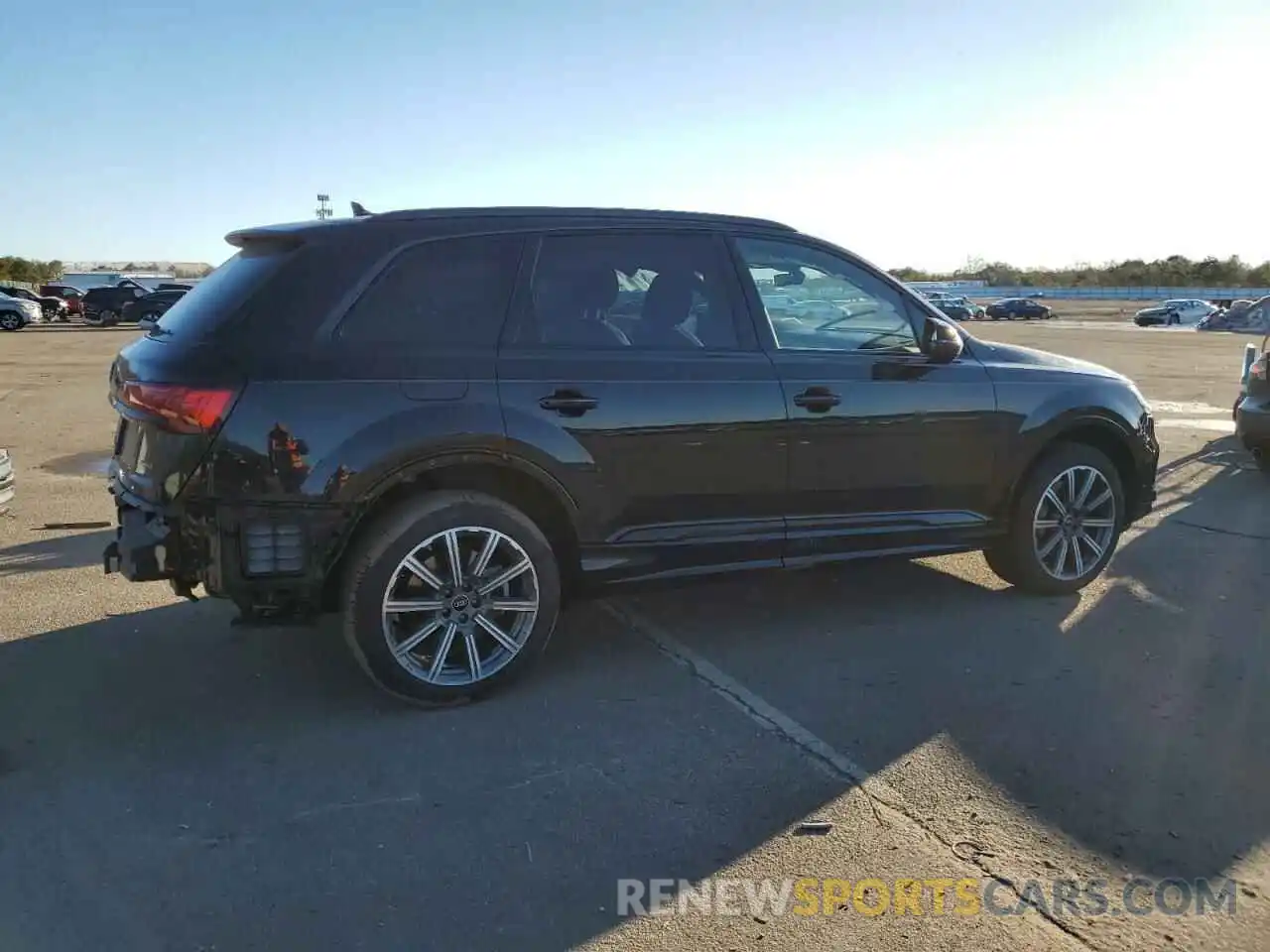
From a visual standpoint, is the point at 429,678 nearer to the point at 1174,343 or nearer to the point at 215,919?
the point at 215,919

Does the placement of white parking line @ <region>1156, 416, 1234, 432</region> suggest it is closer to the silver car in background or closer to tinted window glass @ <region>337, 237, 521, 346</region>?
tinted window glass @ <region>337, 237, 521, 346</region>

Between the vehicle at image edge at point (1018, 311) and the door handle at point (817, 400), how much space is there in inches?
2422

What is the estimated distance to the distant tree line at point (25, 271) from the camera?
81.2m

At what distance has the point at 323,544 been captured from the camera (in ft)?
13.2

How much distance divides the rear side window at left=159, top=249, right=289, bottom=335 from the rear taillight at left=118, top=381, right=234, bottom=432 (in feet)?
0.92

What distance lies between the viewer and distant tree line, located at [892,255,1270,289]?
95312mm

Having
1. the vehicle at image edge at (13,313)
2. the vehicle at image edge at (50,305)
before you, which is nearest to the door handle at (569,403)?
the vehicle at image edge at (13,313)

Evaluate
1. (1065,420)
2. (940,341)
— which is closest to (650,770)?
(940,341)

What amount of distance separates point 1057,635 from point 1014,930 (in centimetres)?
255

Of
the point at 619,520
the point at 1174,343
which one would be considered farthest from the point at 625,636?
the point at 1174,343

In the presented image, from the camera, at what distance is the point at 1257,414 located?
9078mm

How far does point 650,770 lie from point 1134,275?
119 m

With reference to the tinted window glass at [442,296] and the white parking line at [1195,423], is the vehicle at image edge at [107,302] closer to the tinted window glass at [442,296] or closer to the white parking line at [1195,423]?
the white parking line at [1195,423]

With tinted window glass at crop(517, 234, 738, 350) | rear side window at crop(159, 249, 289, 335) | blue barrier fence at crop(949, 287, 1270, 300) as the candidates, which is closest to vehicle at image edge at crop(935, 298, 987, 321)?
blue barrier fence at crop(949, 287, 1270, 300)
